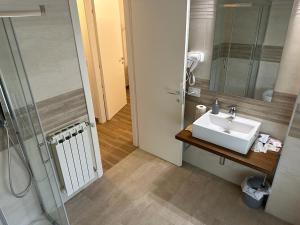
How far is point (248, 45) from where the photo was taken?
1.97 m

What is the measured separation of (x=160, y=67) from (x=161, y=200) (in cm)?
143

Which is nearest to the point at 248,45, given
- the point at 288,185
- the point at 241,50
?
the point at 241,50

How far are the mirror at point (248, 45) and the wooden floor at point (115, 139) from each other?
5.15 feet

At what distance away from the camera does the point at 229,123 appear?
7.07 ft

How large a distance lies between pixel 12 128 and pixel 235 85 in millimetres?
1990

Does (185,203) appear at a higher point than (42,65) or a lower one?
lower

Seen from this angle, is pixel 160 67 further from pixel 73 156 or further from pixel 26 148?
pixel 26 148

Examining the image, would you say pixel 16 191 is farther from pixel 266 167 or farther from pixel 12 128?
pixel 266 167

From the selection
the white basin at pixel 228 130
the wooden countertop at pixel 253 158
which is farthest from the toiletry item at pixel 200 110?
the wooden countertop at pixel 253 158

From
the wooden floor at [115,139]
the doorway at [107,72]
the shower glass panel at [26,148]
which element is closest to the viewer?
the shower glass panel at [26,148]

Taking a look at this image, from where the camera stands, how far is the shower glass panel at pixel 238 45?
1881 millimetres

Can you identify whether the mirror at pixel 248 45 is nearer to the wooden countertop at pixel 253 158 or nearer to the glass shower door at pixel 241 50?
the glass shower door at pixel 241 50

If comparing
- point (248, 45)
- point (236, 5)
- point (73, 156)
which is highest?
point (236, 5)

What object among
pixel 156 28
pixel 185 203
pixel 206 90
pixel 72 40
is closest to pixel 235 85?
pixel 206 90
